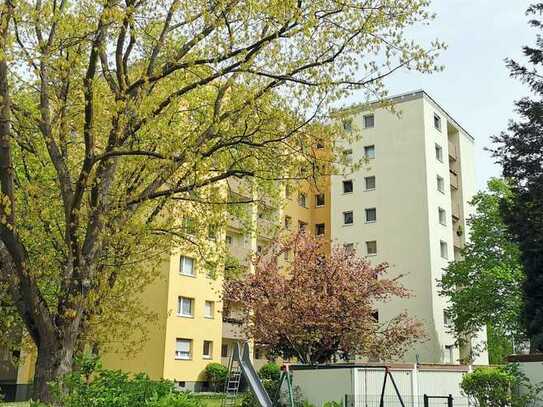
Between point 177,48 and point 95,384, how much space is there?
22.0 feet

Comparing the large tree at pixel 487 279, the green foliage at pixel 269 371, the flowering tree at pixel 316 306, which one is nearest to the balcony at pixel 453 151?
the large tree at pixel 487 279

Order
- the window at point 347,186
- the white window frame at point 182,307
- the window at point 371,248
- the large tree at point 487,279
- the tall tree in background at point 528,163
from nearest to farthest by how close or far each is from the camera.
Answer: the tall tree in background at point 528,163, the large tree at point 487,279, the white window frame at point 182,307, the window at point 371,248, the window at point 347,186

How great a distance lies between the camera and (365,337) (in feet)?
92.3

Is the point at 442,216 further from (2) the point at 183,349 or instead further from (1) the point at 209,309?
(2) the point at 183,349

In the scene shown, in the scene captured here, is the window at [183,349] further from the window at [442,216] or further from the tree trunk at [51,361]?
the tree trunk at [51,361]

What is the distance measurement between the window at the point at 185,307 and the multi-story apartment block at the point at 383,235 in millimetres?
58

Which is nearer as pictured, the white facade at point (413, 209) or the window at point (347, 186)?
the white facade at point (413, 209)

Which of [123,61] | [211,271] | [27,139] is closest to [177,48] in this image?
[123,61]

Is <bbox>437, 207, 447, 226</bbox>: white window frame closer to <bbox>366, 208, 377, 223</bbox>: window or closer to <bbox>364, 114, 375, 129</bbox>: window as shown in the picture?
<bbox>366, 208, 377, 223</bbox>: window

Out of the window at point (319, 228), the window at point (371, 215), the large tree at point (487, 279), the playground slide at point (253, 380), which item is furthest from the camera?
the window at point (319, 228)

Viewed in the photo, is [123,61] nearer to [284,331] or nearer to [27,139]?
[27,139]

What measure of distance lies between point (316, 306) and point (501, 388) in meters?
14.5

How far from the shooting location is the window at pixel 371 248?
141 ft

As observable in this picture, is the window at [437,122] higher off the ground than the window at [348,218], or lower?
higher
